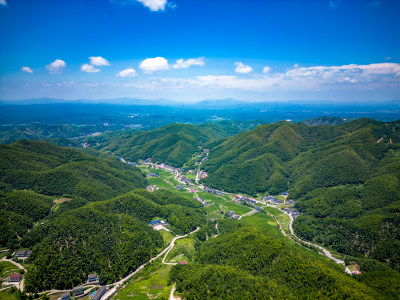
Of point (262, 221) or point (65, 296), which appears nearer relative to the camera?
point (65, 296)

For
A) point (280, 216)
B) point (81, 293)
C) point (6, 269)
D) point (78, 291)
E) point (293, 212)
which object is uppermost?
point (6, 269)

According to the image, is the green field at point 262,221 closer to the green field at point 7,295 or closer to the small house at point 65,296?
the small house at point 65,296

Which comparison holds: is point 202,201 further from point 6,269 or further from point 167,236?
point 6,269

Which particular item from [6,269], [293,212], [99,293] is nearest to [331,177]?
[293,212]

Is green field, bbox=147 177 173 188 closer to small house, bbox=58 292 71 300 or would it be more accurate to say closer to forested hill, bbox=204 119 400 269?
forested hill, bbox=204 119 400 269

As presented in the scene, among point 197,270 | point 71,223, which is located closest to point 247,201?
point 197,270

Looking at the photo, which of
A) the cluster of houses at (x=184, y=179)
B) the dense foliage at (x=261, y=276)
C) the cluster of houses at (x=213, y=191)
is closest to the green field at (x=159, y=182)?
the cluster of houses at (x=184, y=179)

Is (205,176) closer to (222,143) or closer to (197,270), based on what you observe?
(222,143)

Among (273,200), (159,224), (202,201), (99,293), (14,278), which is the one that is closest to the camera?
(99,293)

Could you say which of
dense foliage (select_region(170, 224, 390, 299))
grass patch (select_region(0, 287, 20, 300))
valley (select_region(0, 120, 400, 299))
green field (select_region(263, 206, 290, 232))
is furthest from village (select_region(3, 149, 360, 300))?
dense foliage (select_region(170, 224, 390, 299))
